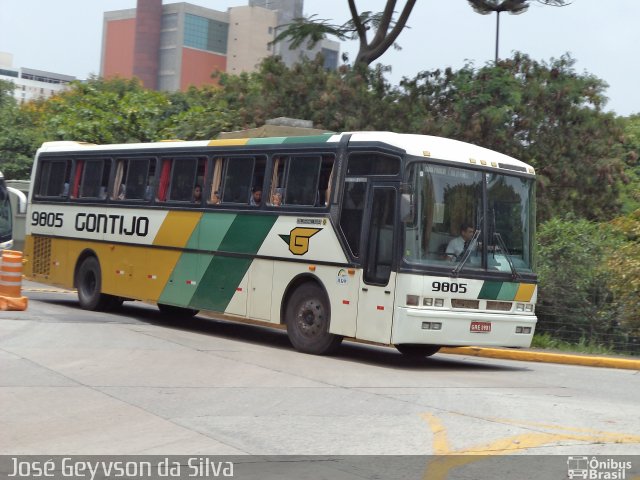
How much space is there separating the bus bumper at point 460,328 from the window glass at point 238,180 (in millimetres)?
4268

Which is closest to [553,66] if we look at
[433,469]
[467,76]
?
[467,76]

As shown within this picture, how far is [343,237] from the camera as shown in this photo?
15156mm

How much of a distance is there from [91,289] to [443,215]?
376 inches

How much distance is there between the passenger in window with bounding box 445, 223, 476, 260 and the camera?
14523 mm

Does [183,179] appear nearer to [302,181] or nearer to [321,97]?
[302,181]

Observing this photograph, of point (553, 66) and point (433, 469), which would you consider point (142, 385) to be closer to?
point (433, 469)

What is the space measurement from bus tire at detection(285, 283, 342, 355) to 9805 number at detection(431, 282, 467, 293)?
1.83 m

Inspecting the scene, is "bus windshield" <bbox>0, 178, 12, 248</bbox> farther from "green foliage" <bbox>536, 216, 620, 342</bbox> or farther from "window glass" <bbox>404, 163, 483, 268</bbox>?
"window glass" <bbox>404, 163, 483, 268</bbox>

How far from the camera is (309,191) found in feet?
52.3

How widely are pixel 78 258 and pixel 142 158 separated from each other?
9.74ft

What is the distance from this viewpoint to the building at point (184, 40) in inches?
5605

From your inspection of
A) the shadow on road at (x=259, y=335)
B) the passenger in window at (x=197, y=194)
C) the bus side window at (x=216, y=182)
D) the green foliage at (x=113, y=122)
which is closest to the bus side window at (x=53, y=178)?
the shadow on road at (x=259, y=335)

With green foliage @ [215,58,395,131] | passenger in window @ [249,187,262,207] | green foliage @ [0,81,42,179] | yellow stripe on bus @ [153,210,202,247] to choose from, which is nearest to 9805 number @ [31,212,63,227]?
yellow stripe on bus @ [153,210,202,247]

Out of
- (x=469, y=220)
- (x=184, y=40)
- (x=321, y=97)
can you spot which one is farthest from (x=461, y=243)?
(x=184, y=40)
